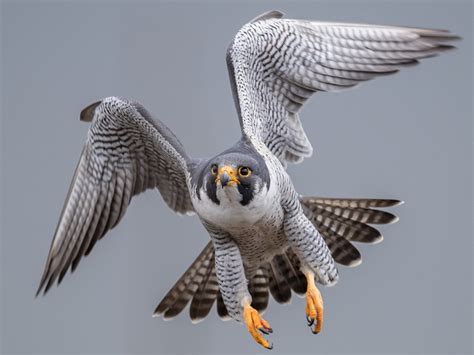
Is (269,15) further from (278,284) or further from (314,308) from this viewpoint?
(314,308)

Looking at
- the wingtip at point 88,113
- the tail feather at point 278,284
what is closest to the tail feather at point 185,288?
the tail feather at point 278,284

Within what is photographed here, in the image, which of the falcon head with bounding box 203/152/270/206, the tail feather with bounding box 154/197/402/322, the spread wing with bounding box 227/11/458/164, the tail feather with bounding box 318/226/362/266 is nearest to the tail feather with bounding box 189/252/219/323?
the tail feather with bounding box 154/197/402/322

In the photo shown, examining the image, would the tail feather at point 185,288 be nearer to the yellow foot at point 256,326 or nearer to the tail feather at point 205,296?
the tail feather at point 205,296

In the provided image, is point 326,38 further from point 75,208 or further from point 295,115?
point 75,208

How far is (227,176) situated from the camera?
495 centimetres

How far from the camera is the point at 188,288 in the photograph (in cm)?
667

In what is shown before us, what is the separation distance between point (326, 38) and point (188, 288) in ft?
7.07

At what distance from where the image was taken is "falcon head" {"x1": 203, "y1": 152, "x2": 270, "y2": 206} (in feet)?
16.4

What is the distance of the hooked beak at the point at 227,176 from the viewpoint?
4941mm

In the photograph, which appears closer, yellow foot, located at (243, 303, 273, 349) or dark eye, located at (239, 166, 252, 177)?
dark eye, located at (239, 166, 252, 177)

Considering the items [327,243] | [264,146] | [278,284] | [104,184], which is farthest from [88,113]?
[327,243]

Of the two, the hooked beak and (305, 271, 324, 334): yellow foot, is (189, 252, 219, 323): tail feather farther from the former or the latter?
the hooked beak

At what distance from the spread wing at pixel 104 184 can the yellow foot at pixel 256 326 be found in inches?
48.7

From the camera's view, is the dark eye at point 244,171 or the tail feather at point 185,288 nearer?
the dark eye at point 244,171
